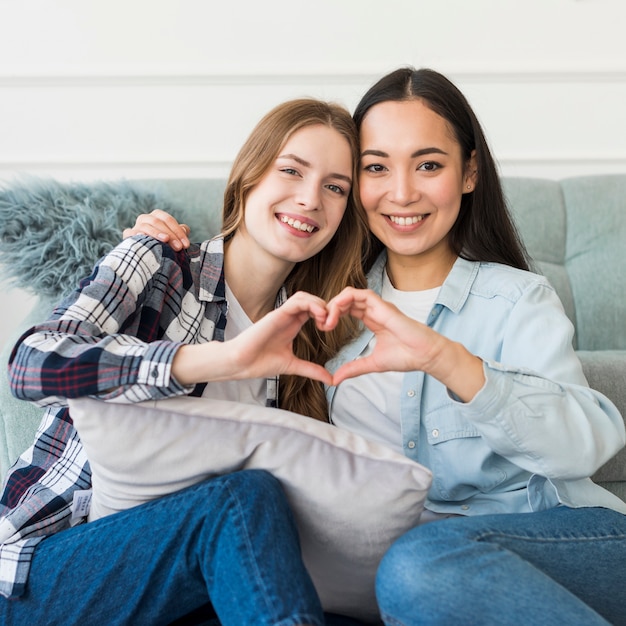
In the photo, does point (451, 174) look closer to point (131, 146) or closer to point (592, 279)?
point (592, 279)

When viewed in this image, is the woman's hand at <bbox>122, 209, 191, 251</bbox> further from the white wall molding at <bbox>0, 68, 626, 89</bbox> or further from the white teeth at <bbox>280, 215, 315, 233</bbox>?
the white wall molding at <bbox>0, 68, 626, 89</bbox>

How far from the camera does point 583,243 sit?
2.09 meters

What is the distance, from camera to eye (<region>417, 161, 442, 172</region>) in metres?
1.44

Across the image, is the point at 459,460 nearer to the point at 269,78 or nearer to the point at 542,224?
the point at 542,224

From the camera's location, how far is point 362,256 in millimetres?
1610

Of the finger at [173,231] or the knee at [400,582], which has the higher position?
the finger at [173,231]

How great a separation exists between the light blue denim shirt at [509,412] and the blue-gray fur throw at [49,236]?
641mm

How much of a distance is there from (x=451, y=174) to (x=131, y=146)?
59.6 inches

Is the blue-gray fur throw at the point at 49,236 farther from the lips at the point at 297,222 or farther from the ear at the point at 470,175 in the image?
the ear at the point at 470,175

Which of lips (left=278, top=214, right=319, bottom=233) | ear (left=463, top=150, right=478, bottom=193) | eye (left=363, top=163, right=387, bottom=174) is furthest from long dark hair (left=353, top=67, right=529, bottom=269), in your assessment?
lips (left=278, top=214, right=319, bottom=233)

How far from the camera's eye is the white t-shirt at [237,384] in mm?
1404

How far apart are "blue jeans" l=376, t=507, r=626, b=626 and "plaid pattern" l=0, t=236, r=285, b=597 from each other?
41cm

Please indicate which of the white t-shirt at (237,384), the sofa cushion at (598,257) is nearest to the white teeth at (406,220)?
the white t-shirt at (237,384)

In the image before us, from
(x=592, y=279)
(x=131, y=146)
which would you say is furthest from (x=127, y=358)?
(x=131, y=146)
